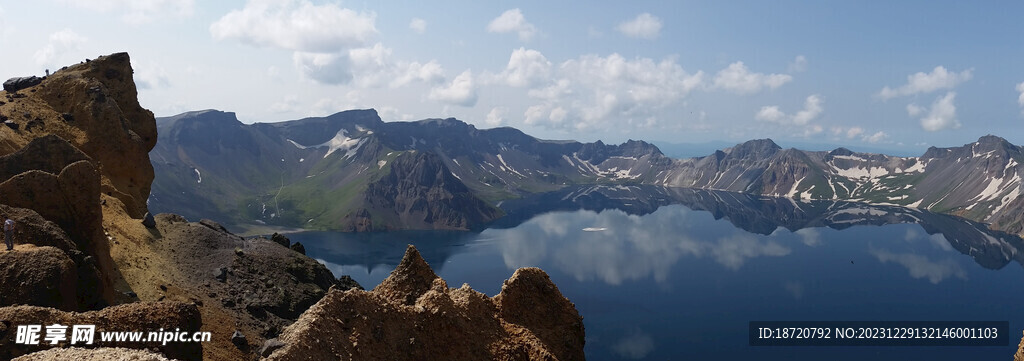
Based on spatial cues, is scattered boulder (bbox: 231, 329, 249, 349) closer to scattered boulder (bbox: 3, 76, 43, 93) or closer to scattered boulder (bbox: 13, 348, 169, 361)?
scattered boulder (bbox: 13, 348, 169, 361)

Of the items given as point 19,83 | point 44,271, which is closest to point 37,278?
point 44,271

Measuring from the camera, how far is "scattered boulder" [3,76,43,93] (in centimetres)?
7281

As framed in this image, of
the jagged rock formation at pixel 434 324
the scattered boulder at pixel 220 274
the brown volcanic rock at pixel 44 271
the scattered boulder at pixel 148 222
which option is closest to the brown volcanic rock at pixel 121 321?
the brown volcanic rock at pixel 44 271

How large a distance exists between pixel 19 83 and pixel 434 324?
7815 cm

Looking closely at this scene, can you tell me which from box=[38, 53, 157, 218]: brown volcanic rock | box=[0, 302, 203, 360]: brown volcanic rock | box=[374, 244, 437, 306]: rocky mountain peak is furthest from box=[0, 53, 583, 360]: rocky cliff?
box=[374, 244, 437, 306]: rocky mountain peak

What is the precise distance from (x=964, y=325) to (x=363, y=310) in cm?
20692

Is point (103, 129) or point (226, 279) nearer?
point (226, 279)

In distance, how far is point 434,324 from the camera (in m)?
30.7

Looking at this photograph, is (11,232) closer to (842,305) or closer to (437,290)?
(437,290)

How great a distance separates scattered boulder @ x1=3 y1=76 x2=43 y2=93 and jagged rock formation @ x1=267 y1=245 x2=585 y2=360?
68.3 metres

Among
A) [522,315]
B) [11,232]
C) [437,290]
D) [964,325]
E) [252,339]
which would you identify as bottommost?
[964,325]

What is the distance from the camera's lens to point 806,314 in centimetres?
17338

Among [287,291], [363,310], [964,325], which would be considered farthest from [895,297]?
[363,310]

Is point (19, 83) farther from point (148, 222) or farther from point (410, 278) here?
point (410, 278)
